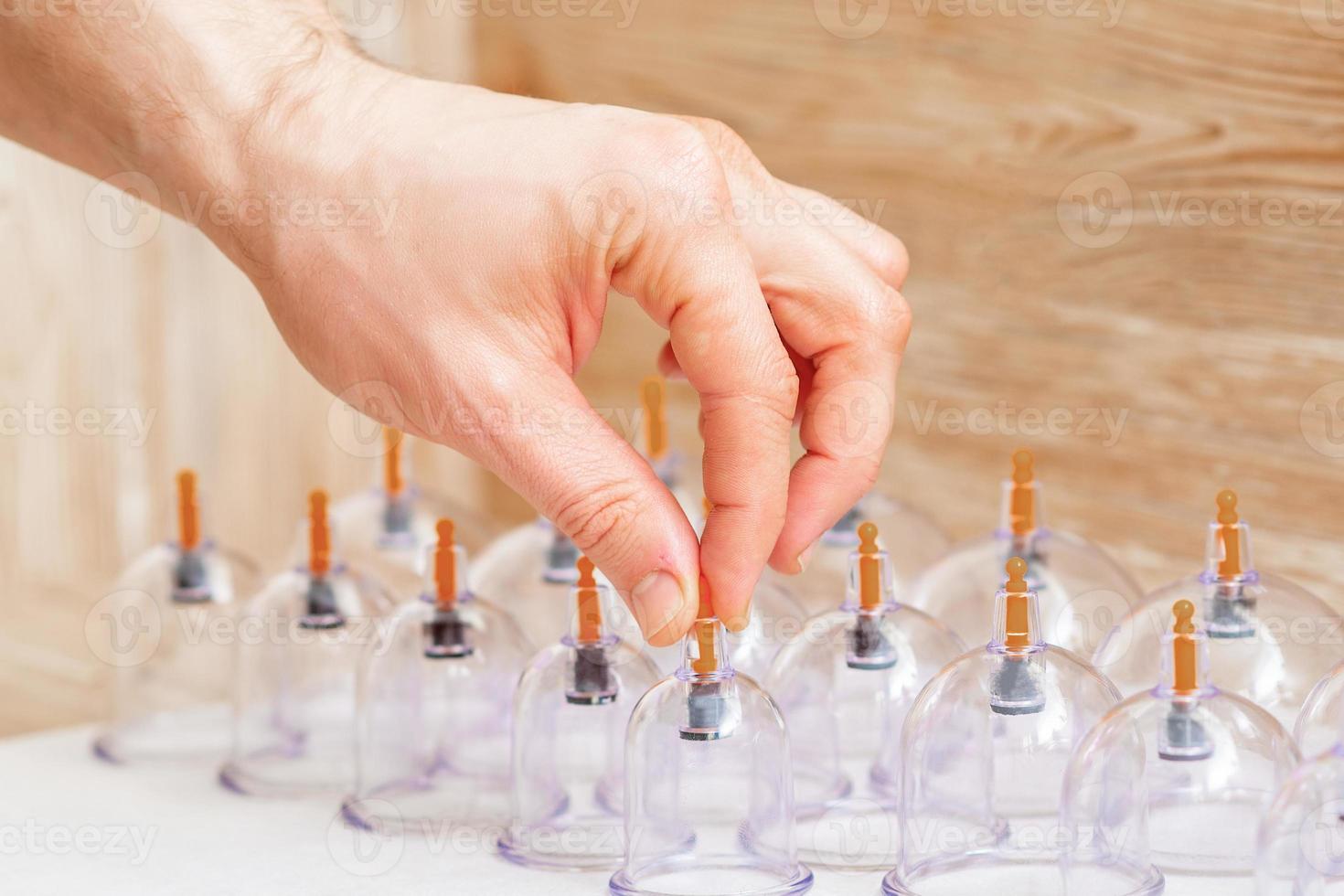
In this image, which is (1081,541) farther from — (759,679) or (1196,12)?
(1196,12)

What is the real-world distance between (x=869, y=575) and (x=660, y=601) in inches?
7.0

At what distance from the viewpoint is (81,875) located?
0.98 metres

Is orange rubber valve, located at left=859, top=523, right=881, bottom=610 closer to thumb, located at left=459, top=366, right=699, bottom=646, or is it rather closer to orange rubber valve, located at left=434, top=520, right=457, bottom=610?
thumb, located at left=459, top=366, right=699, bottom=646

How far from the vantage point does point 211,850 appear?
102 cm

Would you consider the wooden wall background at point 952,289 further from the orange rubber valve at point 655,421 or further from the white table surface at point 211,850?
the white table surface at point 211,850

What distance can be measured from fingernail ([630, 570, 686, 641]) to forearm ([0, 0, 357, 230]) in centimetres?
34

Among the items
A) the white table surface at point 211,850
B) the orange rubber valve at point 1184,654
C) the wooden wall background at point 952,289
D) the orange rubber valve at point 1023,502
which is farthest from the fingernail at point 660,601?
the wooden wall background at point 952,289

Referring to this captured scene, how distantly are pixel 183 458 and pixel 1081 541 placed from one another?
1313 millimetres

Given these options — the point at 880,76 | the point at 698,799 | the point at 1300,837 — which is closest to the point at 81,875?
the point at 698,799

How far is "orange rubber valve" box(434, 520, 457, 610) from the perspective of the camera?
3.52 feet

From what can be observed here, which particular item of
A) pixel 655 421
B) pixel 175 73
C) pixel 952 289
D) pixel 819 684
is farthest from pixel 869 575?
pixel 952 289

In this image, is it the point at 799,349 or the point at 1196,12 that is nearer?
the point at 799,349

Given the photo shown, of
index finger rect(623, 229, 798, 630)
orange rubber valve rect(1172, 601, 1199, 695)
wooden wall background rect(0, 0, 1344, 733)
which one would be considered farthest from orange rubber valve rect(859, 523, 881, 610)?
wooden wall background rect(0, 0, 1344, 733)

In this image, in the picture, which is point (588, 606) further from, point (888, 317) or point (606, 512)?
point (888, 317)
